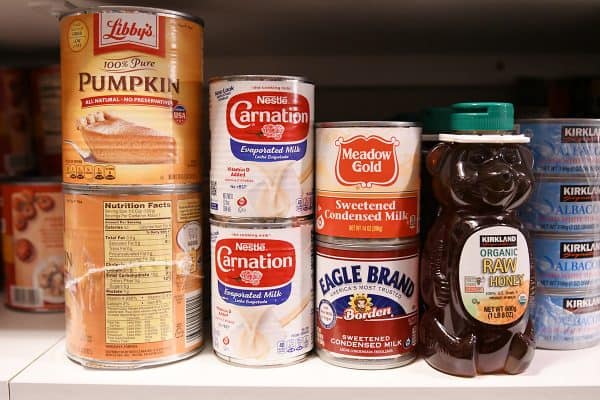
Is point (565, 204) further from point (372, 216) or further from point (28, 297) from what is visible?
point (28, 297)

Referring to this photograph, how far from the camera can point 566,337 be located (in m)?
0.73

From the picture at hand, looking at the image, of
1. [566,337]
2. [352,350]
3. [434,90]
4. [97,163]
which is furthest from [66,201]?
[434,90]

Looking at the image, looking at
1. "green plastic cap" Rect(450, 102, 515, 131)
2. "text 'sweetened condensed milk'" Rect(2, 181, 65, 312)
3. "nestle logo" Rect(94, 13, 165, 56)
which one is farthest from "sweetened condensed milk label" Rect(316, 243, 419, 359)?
"text 'sweetened condensed milk'" Rect(2, 181, 65, 312)

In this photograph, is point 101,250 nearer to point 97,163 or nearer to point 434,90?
point 97,163

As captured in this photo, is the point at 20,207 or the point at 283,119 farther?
the point at 20,207

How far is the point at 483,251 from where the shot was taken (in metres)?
0.64

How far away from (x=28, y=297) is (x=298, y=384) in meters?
0.49

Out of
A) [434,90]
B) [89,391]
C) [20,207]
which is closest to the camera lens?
[89,391]

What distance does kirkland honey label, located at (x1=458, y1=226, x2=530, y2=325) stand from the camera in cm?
64

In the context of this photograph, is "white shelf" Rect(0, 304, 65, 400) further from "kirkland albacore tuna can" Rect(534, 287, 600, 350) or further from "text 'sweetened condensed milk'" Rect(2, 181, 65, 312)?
"kirkland albacore tuna can" Rect(534, 287, 600, 350)

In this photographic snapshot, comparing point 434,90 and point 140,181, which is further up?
point 434,90

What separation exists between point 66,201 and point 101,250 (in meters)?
0.08

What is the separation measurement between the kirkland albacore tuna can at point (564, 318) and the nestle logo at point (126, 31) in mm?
557

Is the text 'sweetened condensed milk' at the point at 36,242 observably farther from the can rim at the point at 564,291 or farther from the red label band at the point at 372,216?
the can rim at the point at 564,291
